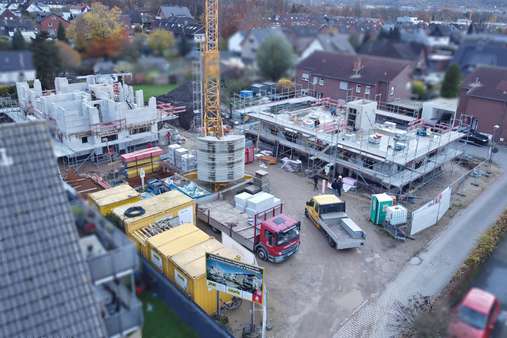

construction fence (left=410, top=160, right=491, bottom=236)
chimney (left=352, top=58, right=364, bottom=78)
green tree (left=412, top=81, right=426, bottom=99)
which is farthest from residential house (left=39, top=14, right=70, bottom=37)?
construction fence (left=410, top=160, right=491, bottom=236)

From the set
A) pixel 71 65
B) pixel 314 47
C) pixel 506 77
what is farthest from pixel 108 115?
pixel 506 77

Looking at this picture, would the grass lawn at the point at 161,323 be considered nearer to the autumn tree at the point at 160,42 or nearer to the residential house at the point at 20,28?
the autumn tree at the point at 160,42

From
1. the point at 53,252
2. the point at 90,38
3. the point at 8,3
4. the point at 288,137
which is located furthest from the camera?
the point at 8,3

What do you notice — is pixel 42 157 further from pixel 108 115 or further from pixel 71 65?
pixel 108 115

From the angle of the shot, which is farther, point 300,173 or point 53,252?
point 300,173

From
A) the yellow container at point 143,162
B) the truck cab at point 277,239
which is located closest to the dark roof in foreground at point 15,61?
the yellow container at point 143,162

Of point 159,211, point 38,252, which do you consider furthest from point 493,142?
point 38,252
